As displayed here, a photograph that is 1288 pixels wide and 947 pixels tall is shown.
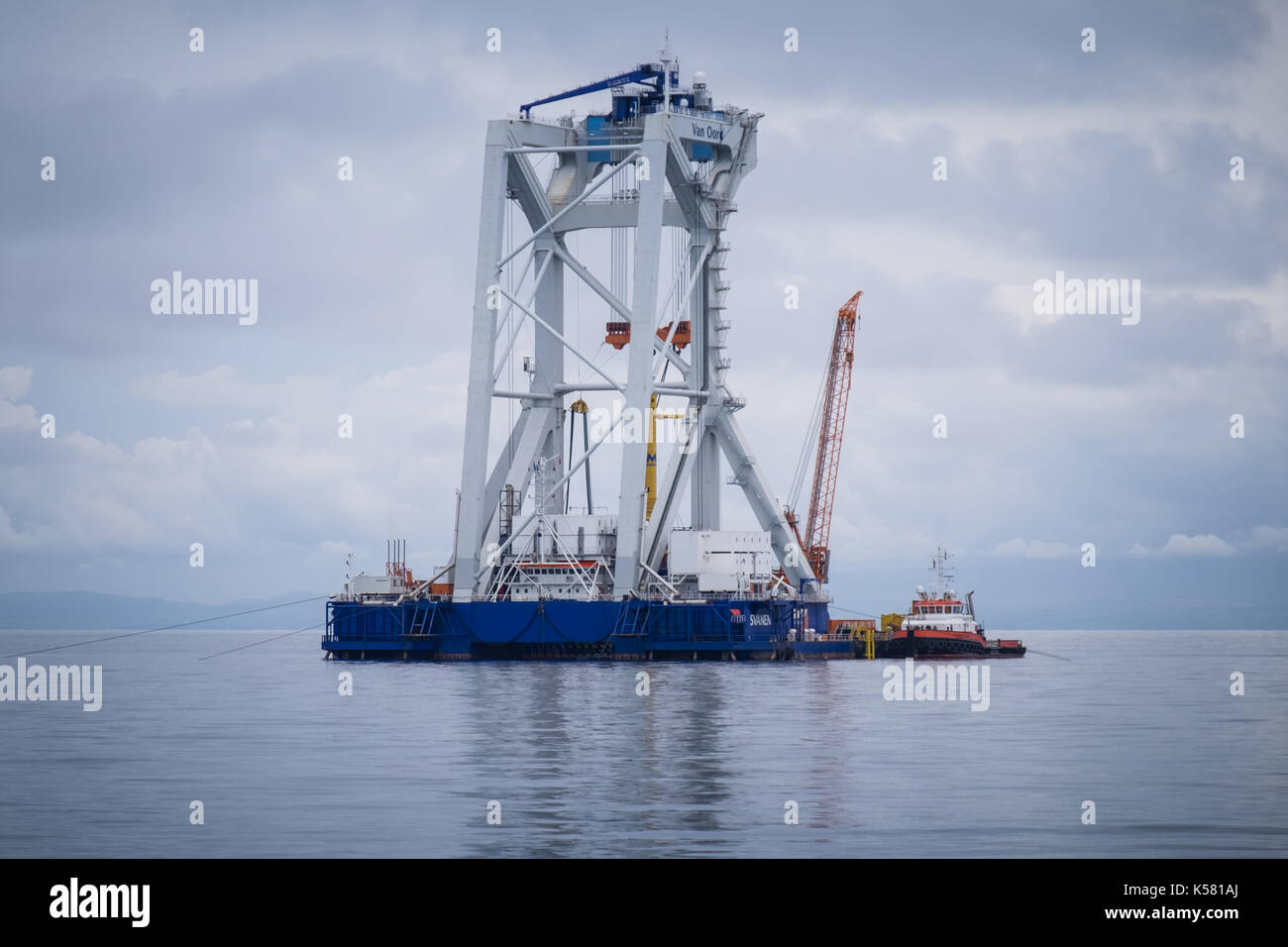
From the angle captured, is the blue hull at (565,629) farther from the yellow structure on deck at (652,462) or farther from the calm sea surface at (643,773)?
the calm sea surface at (643,773)

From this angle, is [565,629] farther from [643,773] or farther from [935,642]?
[643,773]

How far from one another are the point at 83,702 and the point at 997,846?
55902mm

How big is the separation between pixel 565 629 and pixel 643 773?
55579 millimetres

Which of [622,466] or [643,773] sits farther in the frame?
[622,466]

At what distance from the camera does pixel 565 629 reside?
97.2m

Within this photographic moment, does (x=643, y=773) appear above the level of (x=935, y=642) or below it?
below

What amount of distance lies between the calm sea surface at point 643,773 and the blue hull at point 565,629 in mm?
19304

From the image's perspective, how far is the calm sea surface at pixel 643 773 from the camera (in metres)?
31.5

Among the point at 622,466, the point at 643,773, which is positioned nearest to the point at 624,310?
the point at 622,466

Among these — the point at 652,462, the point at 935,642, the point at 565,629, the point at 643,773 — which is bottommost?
the point at 643,773

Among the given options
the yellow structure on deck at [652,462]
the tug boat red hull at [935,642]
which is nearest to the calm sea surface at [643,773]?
the tug boat red hull at [935,642]

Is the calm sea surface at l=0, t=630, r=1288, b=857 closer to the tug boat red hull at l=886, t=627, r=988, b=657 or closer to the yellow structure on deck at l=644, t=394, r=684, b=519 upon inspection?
the tug boat red hull at l=886, t=627, r=988, b=657
